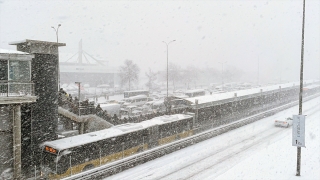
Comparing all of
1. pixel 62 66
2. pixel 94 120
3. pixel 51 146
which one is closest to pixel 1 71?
pixel 51 146

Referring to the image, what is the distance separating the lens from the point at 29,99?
1681 centimetres

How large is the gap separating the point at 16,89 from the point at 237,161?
15339 millimetres

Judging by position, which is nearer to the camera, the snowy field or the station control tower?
the snowy field

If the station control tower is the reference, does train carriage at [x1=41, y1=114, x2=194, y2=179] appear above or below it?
below

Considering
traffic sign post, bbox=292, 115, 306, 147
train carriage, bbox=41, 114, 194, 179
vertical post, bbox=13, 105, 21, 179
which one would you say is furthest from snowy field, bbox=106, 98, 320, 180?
vertical post, bbox=13, 105, 21, 179

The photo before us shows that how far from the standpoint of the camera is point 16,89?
16719mm

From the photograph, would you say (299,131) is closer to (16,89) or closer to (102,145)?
(102,145)

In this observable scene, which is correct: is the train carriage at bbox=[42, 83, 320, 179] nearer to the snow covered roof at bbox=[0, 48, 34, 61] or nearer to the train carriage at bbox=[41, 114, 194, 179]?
the train carriage at bbox=[41, 114, 194, 179]

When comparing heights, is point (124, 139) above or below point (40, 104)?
below

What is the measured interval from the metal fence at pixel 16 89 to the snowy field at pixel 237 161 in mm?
7489

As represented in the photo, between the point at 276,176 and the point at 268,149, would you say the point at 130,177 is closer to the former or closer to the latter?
the point at 276,176

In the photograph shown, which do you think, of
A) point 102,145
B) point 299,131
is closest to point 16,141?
point 102,145

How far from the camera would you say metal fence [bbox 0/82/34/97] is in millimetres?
16047

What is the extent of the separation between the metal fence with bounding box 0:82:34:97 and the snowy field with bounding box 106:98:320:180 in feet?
24.6
